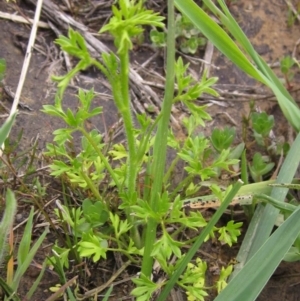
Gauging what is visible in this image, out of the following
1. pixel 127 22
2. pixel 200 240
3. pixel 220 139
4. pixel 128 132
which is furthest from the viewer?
pixel 220 139

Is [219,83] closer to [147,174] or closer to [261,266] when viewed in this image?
[147,174]

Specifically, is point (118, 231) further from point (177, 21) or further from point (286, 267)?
point (177, 21)

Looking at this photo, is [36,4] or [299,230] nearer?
[299,230]

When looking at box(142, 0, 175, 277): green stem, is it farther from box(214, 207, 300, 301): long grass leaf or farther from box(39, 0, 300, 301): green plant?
box(214, 207, 300, 301): long grass leaf

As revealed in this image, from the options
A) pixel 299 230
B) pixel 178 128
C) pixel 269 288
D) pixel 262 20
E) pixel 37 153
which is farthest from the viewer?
pixel 262 20

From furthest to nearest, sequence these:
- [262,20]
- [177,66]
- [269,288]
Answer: [262,20] < [269,288] < [177,66]

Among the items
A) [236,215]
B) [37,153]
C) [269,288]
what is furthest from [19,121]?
[269,288]

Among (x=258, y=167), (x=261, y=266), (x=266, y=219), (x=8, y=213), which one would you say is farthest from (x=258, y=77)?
(x=8, y=213)
